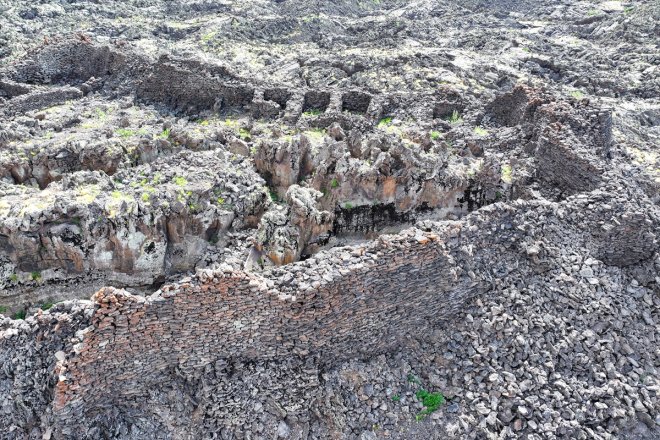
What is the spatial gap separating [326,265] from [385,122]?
14717mm

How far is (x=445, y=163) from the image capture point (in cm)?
1590

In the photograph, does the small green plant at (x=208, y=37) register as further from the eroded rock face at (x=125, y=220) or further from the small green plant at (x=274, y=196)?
the eroded rock face at (x=125, y=220)

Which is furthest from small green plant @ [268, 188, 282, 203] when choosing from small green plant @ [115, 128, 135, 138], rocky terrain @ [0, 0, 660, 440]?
small green plant @ [115, 128, 135, 138]

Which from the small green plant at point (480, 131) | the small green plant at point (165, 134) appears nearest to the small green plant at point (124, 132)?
the small green plant at point (165, 134)

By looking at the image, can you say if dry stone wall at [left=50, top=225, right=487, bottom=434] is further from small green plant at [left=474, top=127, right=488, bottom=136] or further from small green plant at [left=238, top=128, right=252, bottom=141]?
small green plant at [left=238, top=128, right=252, bottom=141]

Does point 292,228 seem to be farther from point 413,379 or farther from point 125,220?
point 413,379

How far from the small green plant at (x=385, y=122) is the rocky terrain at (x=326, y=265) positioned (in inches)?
10.0

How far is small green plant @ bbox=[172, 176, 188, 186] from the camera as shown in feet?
48.2

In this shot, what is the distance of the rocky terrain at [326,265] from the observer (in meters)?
9.02

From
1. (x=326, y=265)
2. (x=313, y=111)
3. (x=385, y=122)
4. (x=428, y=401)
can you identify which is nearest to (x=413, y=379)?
(x=428, y=401)

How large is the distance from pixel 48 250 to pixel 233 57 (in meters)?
24.6

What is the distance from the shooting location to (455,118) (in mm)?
22672

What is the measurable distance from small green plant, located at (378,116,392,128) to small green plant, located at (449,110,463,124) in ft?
9.51

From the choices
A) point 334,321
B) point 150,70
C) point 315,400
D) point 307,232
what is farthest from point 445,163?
point 150,70
